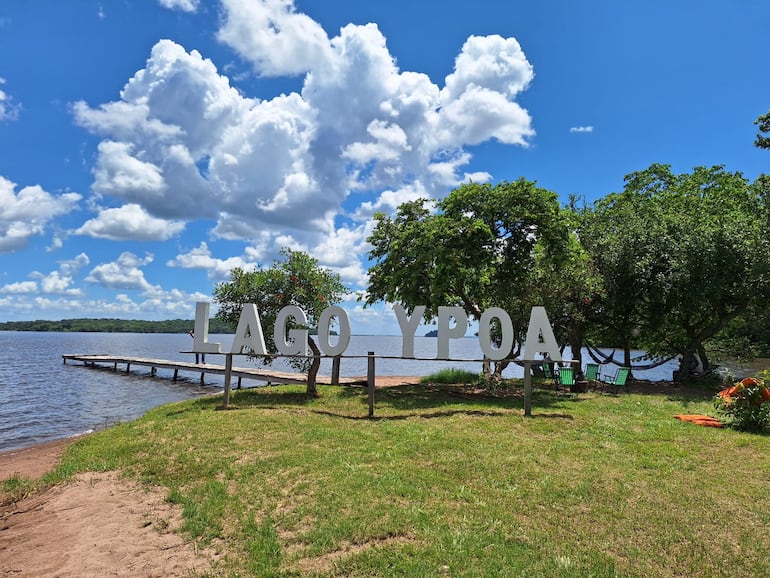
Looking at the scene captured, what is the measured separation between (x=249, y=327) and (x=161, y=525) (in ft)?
25.1

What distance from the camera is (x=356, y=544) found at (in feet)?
17.1

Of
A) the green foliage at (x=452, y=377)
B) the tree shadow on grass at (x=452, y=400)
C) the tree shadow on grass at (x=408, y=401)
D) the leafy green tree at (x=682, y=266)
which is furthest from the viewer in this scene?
the green foliage at (x=452, y=377)

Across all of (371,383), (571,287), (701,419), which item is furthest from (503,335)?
(571,287)

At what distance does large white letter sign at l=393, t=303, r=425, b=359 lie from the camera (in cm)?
1239

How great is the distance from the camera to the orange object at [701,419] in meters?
11.0

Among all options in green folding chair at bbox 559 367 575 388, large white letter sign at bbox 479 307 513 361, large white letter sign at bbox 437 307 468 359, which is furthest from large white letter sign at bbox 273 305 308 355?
green folding chair at bbox 559 367 575 388

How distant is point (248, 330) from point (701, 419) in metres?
12.1

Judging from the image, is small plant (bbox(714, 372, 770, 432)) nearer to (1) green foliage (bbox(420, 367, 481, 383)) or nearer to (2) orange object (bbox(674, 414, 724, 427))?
(2) orange object (bbox(674, 414, 724, 427))

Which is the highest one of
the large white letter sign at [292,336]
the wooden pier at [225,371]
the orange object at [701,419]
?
the large white letter sign at [292,336]

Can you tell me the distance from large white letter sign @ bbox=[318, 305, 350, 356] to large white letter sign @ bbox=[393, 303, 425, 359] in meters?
1.47

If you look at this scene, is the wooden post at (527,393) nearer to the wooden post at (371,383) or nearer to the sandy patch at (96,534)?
the wooden post at (371,383)

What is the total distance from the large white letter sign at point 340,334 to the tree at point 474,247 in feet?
12.4

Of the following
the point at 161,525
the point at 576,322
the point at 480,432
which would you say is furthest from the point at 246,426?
the point at 576,322

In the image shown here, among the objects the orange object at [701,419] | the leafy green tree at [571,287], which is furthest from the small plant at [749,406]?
the leafy green tree at [571,287]
